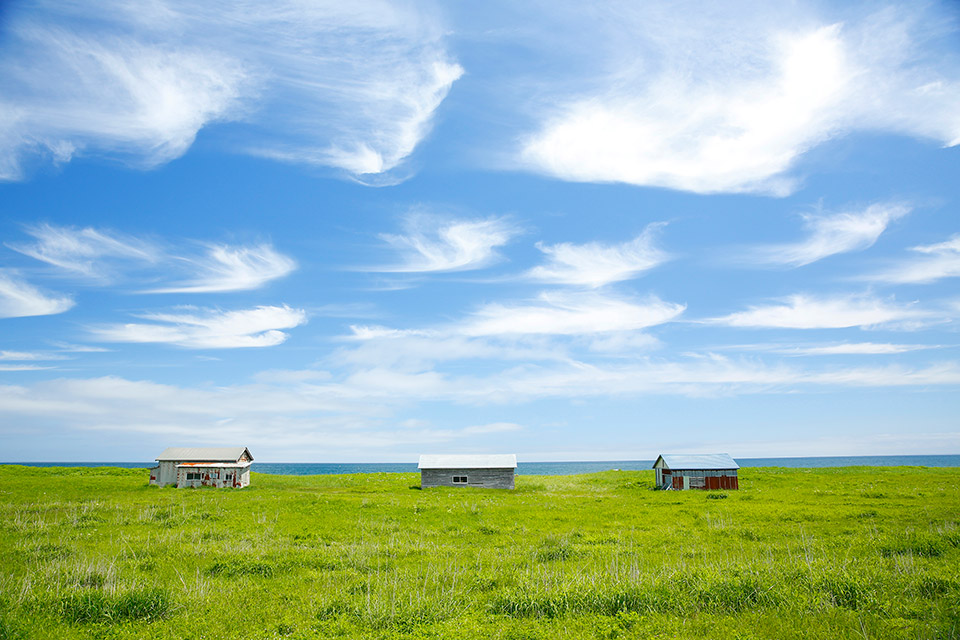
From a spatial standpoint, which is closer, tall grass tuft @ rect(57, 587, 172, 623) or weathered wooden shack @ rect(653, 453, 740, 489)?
tall grass tuft @ rect(57, 587, 172, 623)

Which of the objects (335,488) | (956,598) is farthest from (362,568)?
(335,488)

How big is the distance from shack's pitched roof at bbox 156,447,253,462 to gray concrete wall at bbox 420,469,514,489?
73.1 feet

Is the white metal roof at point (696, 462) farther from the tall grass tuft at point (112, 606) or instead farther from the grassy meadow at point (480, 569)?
the tall grass tuft at point (112, 606)

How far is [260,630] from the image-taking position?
14938mm

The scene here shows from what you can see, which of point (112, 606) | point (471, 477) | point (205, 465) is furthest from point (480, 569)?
point (205, 465)

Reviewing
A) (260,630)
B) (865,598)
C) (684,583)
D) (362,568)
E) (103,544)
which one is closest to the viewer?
(260,630)

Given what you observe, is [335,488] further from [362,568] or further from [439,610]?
[439,610]

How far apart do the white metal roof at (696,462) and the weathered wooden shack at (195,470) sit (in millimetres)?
48403

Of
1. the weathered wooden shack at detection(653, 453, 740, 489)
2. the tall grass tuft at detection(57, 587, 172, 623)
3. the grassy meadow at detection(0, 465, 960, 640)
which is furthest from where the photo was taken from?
the weathered wooden shack at detection(653, 453, 740, 489)

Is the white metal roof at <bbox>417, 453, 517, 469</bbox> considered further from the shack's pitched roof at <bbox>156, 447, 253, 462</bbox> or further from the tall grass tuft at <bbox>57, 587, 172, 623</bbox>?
the tall grass tuft at <bbox>57, 587, 172, 623</bbox>

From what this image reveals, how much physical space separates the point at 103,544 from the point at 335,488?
3940 cm

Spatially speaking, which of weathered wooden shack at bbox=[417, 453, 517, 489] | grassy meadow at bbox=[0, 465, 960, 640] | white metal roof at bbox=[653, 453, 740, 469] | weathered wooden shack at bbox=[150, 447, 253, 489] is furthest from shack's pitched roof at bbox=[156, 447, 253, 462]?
white metal roof at bbox=[653, 453, 740, 469]

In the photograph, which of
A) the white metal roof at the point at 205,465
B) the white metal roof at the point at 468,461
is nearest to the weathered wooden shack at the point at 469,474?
the white metal roof at the point at 468,461

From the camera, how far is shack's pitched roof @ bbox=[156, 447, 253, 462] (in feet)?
208
